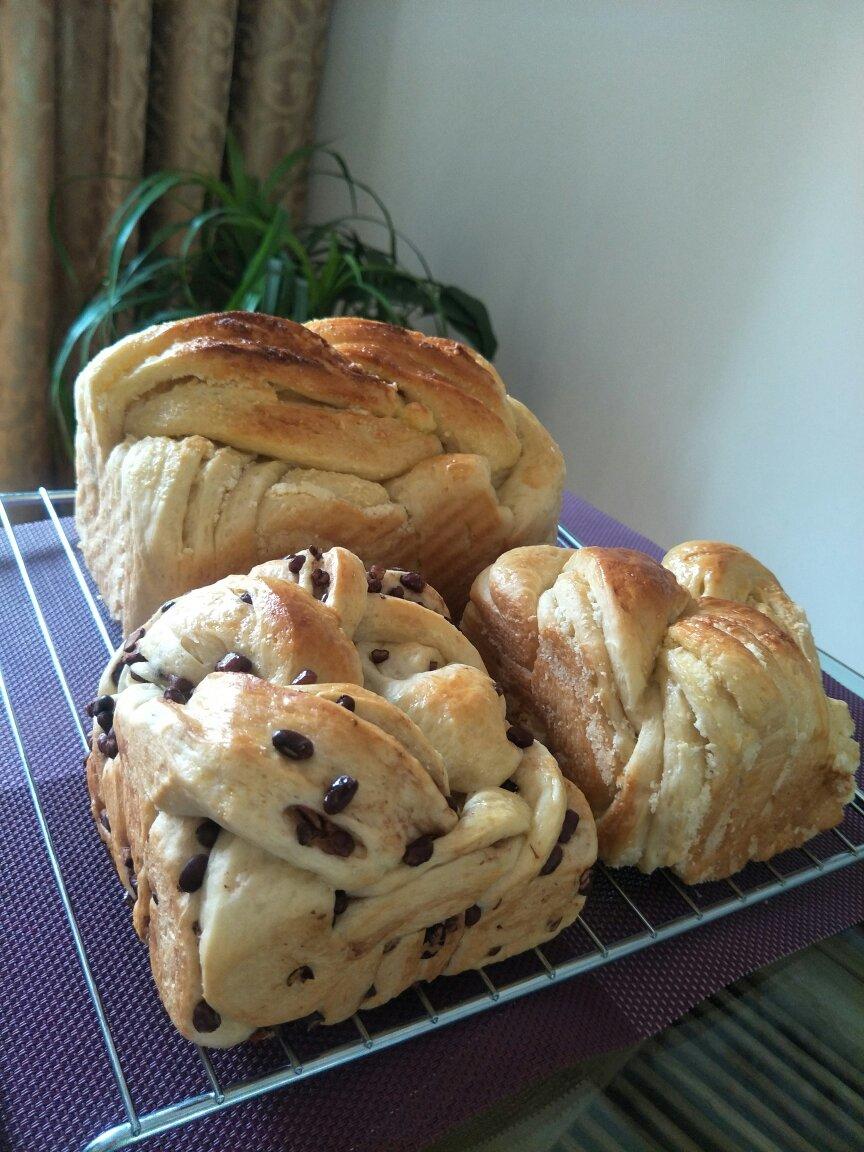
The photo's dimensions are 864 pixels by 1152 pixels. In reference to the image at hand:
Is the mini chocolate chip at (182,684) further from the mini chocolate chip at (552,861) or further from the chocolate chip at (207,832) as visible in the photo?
the mini chocolate chip at (552,861)

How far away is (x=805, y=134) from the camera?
1831mm

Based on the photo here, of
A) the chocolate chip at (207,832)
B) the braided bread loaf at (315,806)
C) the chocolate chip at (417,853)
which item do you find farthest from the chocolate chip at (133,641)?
the chocolate chip at (417,853)

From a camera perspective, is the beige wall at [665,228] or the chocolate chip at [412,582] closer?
the chocolate chip at [412,582]

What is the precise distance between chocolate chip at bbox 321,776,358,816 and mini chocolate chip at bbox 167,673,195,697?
177 millimetres

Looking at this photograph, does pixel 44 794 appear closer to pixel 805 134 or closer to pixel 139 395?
pixel 139 395

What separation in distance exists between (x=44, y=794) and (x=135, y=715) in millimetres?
296

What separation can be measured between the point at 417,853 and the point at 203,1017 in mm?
196

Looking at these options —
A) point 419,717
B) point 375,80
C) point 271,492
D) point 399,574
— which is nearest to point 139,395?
point 271,492

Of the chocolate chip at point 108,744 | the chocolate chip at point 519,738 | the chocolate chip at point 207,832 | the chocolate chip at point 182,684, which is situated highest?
the chocolate chip at point 182,684

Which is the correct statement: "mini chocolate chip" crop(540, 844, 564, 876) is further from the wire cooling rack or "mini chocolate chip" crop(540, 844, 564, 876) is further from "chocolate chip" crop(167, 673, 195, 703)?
"chocolate chip" crop(167, 673, 195, 703)

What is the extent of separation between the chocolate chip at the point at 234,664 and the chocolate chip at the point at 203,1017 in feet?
0.85

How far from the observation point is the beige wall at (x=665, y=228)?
1.86 m

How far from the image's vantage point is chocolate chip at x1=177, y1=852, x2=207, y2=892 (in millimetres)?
713

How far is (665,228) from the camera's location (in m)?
2.11
